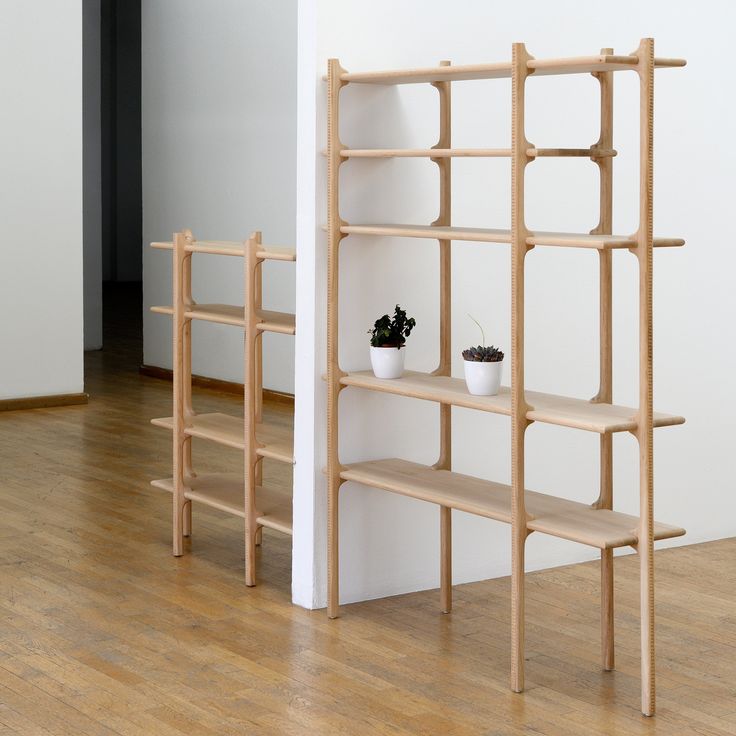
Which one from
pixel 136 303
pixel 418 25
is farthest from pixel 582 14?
pixel 136 303

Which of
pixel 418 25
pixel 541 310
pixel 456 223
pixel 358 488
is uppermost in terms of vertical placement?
pixel 418 25

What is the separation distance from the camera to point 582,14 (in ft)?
15.4

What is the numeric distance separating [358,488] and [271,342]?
4.36 metres

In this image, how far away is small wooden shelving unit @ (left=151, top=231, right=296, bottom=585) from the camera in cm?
460

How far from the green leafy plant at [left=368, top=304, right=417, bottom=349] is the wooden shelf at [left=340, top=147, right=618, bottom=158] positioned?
0.52m

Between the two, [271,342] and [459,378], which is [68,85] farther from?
[459,378]

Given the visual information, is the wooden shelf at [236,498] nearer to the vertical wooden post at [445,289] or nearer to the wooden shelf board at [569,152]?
the vertical wooden post at [445,289]

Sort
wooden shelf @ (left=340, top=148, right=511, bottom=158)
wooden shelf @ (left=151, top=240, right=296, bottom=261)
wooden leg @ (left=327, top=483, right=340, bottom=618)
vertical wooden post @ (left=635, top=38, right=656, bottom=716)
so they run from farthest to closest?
wooden shelf @ (left=151, top=240, right=296, bottom=261) < wooden leg @ (left=327, top=483, right=340, bottom=618) < wooden shelf @ (left=340, top=148, right=511, bottom=158) < vertical wooden post @ (left=635, top=38, right=656, bottom=716)

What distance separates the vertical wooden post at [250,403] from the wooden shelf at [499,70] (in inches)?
30.7

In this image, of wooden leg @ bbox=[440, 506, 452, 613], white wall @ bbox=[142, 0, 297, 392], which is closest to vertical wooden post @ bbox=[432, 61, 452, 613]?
wooden leg @ bbox=[440, 506, 452, 613]

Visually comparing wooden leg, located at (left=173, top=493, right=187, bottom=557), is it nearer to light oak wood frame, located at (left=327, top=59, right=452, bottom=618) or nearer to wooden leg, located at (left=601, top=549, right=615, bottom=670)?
light oak wood frame, located at (left=327, top=59, right=452, bottom=618)

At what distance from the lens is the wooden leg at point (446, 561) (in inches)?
171

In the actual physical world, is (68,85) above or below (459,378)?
above

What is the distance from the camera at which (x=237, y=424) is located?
5.08 meters
